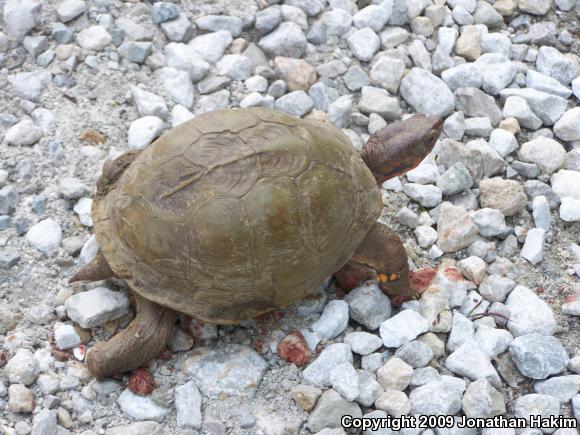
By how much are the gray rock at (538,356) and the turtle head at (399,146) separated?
3.01ft

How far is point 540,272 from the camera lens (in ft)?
10.5

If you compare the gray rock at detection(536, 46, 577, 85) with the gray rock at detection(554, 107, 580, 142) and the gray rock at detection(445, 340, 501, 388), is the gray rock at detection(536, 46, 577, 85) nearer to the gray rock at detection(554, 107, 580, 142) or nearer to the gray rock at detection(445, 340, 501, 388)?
the gray rock at detection(554, 107, 580, 142)

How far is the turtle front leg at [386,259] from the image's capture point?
2.92 metres

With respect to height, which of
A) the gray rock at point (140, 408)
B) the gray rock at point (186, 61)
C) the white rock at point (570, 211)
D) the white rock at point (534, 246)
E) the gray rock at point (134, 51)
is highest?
the gray rock at point (134, 51)

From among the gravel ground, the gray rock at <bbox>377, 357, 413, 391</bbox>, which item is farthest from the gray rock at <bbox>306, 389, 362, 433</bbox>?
the gray rock at <bbox>377, 357, 413, 391</bbox>

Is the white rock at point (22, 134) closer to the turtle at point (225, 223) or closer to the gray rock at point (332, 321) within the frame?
the turtle at point (225, 223)

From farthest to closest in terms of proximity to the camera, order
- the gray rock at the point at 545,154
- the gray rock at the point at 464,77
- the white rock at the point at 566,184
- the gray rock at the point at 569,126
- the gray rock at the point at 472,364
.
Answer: the gray rock at the point at 464,77, the gray rock at the point at 569,126, the gray rock at the point at 545,154, the white rock at the point at 566,184, the gray rock at the point at 472,364

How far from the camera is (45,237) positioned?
3070mm

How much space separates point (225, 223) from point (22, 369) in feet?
3.16

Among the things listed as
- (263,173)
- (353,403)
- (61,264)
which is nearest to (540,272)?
(353,403)

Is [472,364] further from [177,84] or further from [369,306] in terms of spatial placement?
[177,84]

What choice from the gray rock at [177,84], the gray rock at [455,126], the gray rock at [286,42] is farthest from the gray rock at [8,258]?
the gray rock at [455,126]

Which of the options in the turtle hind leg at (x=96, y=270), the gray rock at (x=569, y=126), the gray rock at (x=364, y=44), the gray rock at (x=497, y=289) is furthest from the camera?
the gray rock at (x=364, y=44)

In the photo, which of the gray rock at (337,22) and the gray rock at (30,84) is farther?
the gray rock at (337,22)
